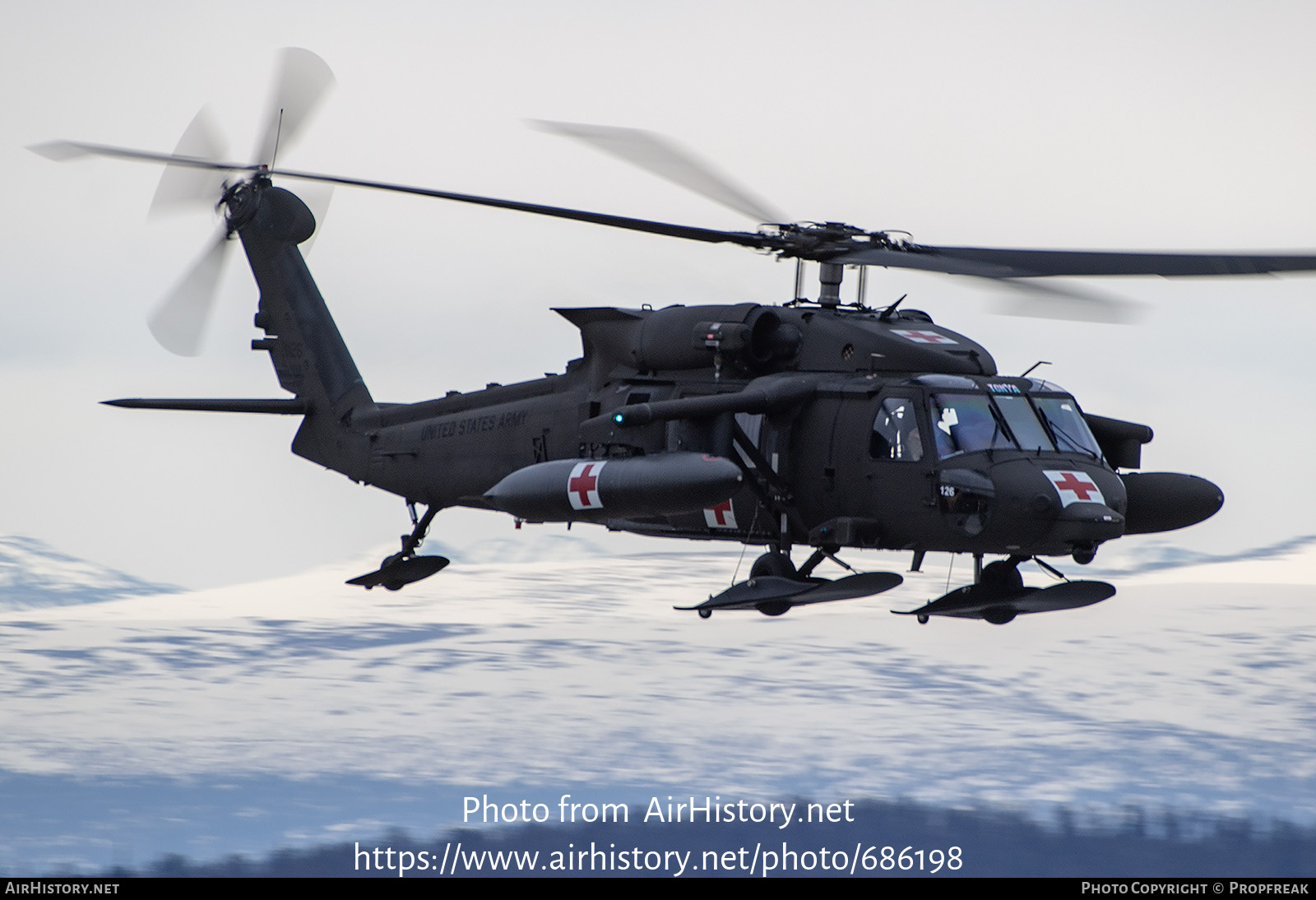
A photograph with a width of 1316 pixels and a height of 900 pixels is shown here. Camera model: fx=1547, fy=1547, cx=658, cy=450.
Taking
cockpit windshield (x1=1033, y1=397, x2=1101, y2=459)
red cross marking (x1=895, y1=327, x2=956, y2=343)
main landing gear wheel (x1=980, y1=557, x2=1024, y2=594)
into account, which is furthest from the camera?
red cross marking (x1=895, y1=327, x2=956, y2=343)

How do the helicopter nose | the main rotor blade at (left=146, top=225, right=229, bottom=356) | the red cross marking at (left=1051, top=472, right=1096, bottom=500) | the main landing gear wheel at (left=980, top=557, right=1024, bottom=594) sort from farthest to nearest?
the main rotor blade at (left=146, top=225, right=229, bottom=356)
the main landing gear wheel at (left=980, top=557, right=1024, bottom=594)
the red cross marking at (left=1051, top=472, right=1096, bottom=500)
the helicopter nose

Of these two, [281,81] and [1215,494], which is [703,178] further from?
[281,81]

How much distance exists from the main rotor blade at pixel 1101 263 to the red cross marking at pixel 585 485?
3.42 metres

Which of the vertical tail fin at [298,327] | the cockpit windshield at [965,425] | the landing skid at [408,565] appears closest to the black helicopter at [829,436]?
the cockpit windshield at [965,425]

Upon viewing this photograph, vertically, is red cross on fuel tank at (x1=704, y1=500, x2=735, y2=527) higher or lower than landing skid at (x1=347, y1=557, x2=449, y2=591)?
higher

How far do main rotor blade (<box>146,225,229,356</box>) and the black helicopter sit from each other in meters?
2.54

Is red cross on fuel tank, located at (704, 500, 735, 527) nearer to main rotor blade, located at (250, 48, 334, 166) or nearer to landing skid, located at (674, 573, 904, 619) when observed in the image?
landing skid, located at (674, 573, 904, 619)

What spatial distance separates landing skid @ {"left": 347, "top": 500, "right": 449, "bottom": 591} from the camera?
67.3 ft

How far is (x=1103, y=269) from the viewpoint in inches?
563

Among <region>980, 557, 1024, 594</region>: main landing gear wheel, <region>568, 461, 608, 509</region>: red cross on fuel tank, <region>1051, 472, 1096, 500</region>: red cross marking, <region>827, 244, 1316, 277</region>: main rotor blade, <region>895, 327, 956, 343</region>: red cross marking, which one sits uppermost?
<region>827, 244, 1316, 277</region>: main rotor blade

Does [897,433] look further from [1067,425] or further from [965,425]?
[1067,425]

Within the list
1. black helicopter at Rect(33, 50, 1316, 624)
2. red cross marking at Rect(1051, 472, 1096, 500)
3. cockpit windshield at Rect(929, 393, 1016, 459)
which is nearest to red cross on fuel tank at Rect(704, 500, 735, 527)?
black helicopter at Rect(33, 50, 1316, 624)

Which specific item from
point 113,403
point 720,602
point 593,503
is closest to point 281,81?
point 113,403

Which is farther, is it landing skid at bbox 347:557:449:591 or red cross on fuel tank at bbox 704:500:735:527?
landing skid at bbox 347:557:449:591
